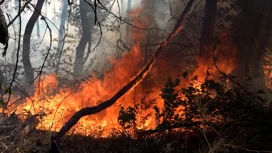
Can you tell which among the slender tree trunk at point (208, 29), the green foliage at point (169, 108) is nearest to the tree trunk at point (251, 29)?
the slender tree trunk at point (208, 29)

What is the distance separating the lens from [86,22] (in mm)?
20359

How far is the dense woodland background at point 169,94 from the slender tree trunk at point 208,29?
4 centimetres

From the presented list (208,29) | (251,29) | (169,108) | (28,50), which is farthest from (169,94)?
(28,50)

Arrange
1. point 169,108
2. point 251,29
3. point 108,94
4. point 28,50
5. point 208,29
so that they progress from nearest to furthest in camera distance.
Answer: point 169,108, point 208,29, point 251,29, point 108,94, point 28,50

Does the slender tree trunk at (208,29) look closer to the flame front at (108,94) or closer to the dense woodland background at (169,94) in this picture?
the dense woodland background at (169,94)

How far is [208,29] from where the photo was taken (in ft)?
36.2

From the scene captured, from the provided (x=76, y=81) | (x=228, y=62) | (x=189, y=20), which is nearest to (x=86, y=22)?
(x=76, y=81)

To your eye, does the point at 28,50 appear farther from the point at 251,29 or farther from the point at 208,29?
the point at 251,29

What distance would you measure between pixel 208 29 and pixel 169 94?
17.5 ft

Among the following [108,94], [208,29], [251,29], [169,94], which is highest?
A: [251,29]

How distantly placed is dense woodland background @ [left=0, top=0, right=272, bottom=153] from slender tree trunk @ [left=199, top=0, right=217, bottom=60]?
4 centimetres

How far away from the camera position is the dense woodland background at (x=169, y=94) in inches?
245

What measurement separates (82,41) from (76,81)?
628 cm

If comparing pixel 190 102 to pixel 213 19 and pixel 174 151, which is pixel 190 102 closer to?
pixel 174 151
